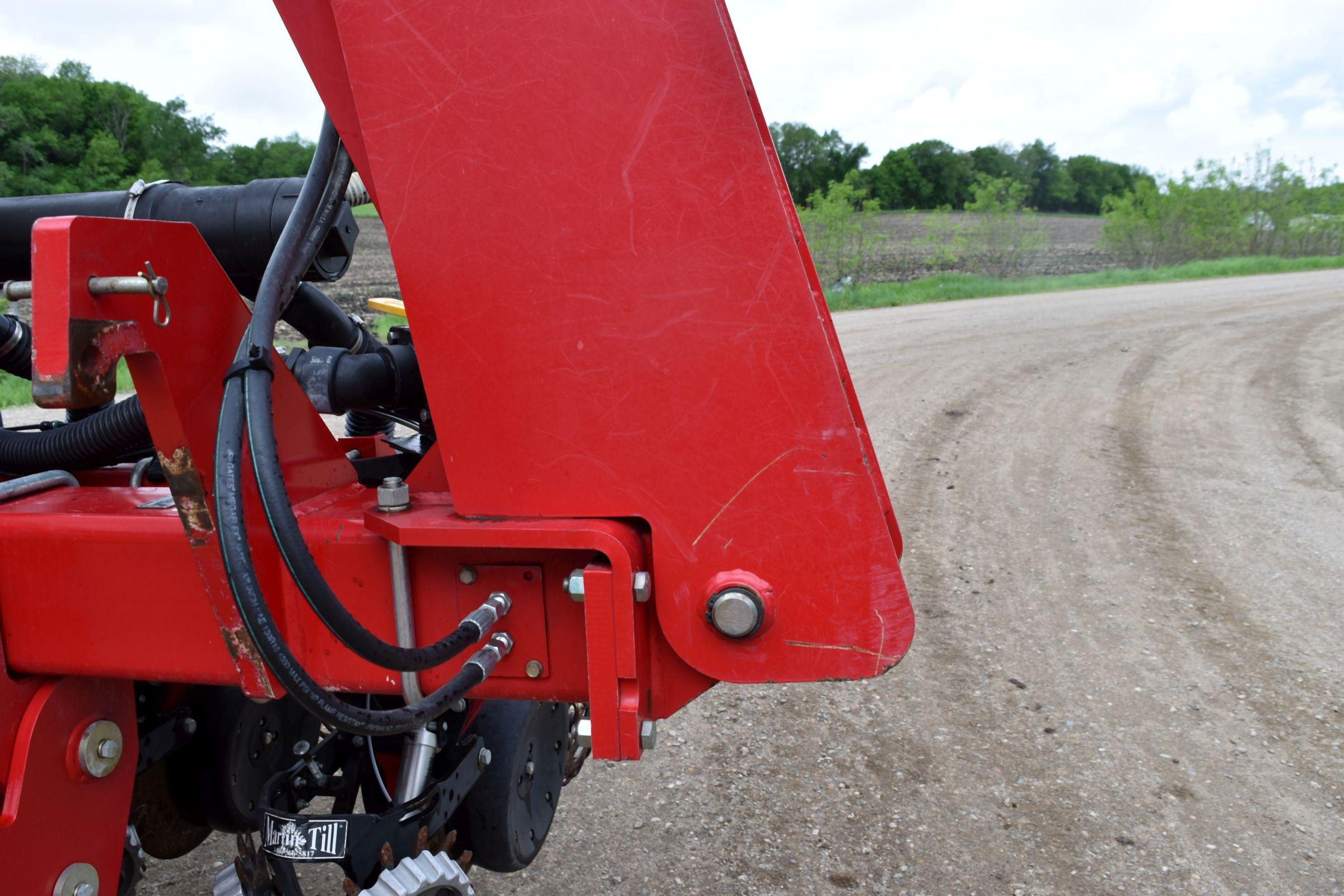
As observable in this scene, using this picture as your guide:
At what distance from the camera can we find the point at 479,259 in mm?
1268

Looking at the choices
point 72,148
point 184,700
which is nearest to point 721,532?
point 184,700

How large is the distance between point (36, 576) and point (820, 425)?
1.14m

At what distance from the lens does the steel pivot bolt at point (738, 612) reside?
1281 millimetres

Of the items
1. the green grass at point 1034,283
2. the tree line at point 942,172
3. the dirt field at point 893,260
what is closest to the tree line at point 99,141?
the dirt field at point 893,260

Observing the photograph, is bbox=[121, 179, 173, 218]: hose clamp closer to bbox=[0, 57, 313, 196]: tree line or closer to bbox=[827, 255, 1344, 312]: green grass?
bbox=[827, 255, 1344, 312]: green grass

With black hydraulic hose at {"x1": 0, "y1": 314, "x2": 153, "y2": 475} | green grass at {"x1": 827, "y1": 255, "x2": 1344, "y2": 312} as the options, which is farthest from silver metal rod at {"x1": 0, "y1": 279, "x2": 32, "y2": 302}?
green grass at {"x1": 827, "y1": 255, "x2": 1344, "y2": 312}

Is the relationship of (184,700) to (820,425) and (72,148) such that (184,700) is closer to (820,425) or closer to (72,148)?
(820,425)

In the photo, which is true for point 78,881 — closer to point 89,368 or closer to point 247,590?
point 247,590

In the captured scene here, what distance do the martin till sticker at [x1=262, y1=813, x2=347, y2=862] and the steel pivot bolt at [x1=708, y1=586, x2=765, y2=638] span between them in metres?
0.75

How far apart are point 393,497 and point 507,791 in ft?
2.66

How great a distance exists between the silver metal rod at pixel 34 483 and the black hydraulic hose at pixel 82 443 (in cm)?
7

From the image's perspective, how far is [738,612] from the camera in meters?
1.28

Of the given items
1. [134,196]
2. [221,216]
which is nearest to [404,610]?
[221,216]

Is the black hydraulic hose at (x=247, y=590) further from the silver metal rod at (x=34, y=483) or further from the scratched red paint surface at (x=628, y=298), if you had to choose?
the silver metal rod at (x=34, y=483)
